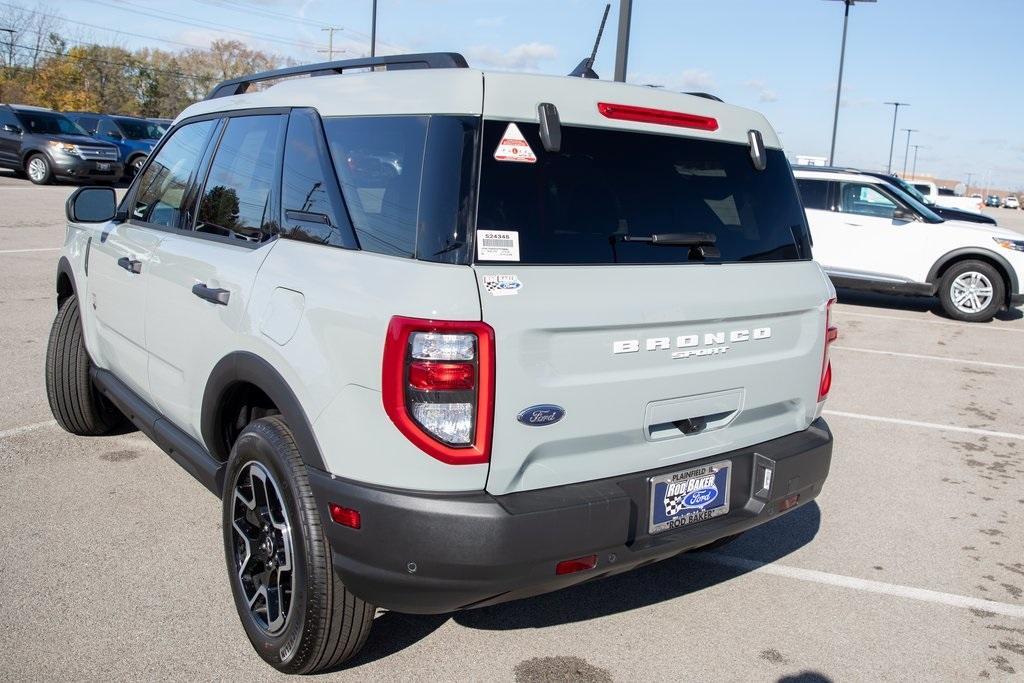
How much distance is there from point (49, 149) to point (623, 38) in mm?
16618

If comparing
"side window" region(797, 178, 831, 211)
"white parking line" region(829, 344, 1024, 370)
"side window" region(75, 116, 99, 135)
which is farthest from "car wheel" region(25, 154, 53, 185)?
"white parking line" region(829, 344, 1024, 370)

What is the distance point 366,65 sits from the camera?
3.29m

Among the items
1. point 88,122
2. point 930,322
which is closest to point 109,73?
point 88,122

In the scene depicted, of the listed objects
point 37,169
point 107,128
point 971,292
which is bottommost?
point 971,292

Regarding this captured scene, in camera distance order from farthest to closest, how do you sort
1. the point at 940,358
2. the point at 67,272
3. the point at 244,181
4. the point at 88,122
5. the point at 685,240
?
1. the point at 88,122
2. the point at 940,358
3. the point at 67,272
4. the point at 244,181
5. the point at 685,240

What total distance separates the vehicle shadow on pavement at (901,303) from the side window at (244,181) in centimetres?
1122

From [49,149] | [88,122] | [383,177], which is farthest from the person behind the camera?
[88,122]

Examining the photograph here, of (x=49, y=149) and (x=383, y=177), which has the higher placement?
(x=49, y=149)

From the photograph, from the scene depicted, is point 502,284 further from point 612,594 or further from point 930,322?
point 930,322

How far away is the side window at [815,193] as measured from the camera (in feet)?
41.0

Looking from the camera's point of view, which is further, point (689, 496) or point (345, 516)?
point (689, 496)

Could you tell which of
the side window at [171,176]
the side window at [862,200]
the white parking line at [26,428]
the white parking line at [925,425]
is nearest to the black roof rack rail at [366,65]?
the side window at [171,176]

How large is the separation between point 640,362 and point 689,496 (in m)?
0.50

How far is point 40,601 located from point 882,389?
6699mm
